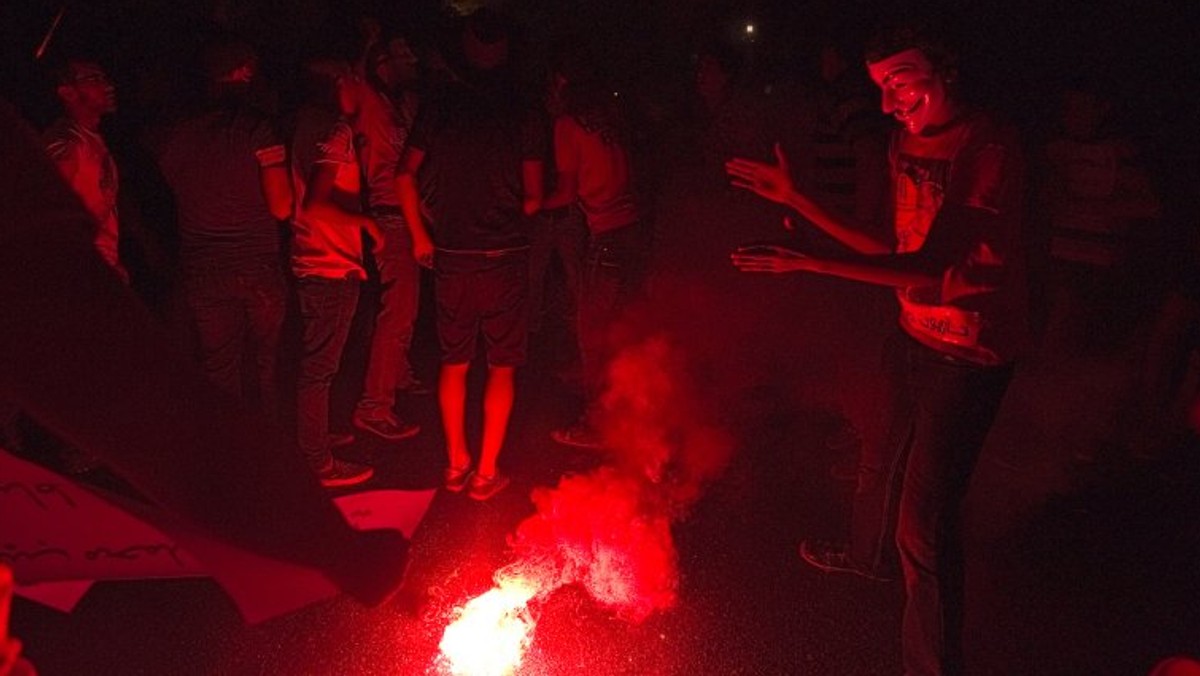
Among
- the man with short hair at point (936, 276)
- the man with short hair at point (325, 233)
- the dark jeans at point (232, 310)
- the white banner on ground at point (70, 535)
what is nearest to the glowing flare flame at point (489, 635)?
the man with short hair at point (325, 233)

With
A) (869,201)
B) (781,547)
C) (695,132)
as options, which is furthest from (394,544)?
(695,132)

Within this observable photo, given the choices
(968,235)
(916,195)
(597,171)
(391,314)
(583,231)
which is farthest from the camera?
(583,231)

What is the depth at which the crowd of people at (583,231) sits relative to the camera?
10.1 ft

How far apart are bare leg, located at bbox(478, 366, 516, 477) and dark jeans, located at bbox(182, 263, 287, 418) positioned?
4.75ft

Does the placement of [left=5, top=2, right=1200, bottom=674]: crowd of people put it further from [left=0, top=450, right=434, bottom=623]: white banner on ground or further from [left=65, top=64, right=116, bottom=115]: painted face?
[left=0, top=450, right=434, bottom=623]: white banner on ground

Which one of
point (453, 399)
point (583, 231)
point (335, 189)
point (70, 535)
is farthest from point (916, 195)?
point (583, 231)

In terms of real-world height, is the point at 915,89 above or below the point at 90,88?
above

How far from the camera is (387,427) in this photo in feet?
19.4

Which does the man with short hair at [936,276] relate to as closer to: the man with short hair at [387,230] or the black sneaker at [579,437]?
the black sneaker at [579,437]

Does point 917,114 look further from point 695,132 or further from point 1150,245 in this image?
point 695,132

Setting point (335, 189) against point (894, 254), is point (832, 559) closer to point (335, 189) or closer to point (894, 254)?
point (894, 254)

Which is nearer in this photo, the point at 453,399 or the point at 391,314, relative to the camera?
the point at 453,399

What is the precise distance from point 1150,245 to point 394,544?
253 inches

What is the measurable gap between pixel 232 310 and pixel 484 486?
1878mm
